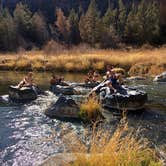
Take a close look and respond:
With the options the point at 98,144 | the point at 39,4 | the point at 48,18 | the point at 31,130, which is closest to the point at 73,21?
the point at 48,18

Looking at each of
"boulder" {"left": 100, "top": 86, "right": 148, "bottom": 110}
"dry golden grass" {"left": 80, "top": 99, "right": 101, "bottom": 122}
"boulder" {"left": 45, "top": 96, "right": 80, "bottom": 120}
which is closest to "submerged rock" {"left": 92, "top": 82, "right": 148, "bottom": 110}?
"boulder" {"left": 100, "top": 86, "right": 148, "bottom": 110}

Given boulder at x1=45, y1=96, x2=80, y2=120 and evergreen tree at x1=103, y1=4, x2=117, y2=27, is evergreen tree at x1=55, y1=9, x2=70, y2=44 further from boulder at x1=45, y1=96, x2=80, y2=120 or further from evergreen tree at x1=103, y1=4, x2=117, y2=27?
boulder at x1=45, y1=96, x2=80, y2=120

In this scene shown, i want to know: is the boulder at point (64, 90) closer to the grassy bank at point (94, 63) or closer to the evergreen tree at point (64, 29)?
the grassy bank at point (94, 63)

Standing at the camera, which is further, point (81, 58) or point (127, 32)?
point (127, 32)

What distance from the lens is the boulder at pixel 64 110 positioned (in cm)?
1748

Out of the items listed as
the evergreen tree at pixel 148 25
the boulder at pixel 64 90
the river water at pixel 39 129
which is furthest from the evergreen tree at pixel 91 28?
the river water at pixel 39 129

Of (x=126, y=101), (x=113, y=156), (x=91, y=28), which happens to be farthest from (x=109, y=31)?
(x=113, y=156)

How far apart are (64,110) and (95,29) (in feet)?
174

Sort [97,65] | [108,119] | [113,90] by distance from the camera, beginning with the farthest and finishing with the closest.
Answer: [97,65], [113,90], [108,119]

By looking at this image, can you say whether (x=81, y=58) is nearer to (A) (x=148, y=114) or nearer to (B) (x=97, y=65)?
(B) (x=97, y=65)

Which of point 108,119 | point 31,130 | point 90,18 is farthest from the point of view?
point 90,18

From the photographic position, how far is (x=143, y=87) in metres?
28.0

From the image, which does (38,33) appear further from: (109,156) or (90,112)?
(109,156)

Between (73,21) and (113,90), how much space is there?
202 feet
